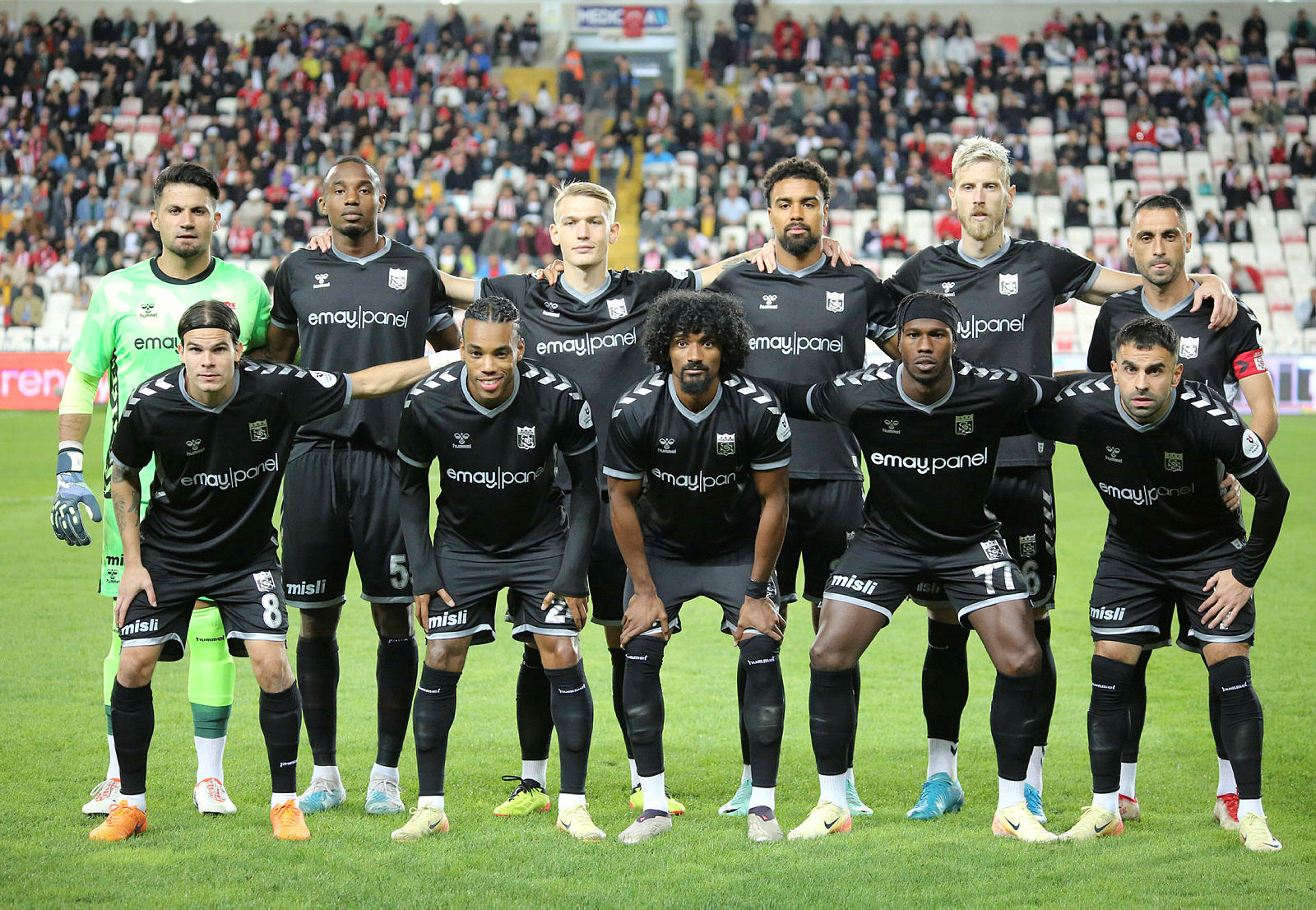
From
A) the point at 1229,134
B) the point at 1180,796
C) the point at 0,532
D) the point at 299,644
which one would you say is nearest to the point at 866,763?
the point at 1180,796

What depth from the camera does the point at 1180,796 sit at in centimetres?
582

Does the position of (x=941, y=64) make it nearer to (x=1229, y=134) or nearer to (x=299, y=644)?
(x=1229, y=134)

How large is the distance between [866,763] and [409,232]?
21802 millimetres

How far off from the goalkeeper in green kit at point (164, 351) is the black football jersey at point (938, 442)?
2.63 meters

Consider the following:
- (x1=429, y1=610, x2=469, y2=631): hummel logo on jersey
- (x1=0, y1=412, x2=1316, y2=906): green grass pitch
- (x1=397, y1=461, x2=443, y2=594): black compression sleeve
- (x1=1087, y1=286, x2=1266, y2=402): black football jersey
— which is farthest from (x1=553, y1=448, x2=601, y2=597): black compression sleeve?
(x1=1087, y1=286, x2=1266, y2=402): black football jersey

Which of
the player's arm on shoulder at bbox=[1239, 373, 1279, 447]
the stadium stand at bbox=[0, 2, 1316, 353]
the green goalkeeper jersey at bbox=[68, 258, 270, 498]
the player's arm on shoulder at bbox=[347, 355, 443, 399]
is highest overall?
the stadium stand at bbox=[0, 2, 1316, 353]

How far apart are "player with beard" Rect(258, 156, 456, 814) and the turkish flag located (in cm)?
2772

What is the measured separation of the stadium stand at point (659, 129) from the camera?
26.2m

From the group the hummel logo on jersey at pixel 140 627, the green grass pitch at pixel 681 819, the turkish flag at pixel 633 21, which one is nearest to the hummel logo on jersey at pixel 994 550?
the green grass pitch at pixel 681 819

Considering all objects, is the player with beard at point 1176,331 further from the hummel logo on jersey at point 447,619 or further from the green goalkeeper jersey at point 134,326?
the green goalkeeper jersey at point 134,326

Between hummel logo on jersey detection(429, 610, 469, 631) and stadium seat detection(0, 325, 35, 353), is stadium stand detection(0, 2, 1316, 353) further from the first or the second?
hummel logo on jersey detection(429, 610, 469, 631)

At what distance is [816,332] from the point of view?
584 cm

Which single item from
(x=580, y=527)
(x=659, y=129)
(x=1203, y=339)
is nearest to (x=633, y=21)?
(x=659, y=129)

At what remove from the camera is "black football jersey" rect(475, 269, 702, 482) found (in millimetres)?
5828
